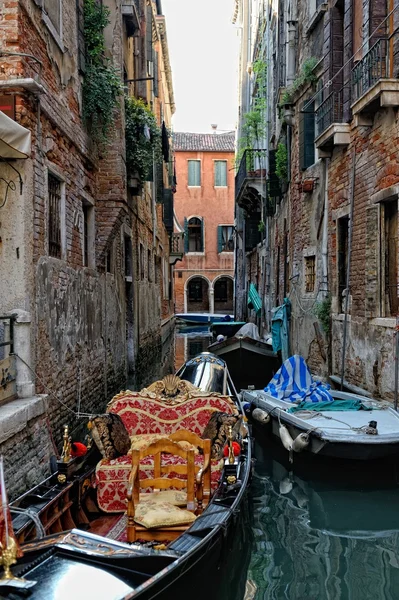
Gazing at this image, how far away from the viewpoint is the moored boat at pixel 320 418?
5816 mm

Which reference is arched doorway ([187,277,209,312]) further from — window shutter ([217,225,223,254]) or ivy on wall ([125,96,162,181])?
ivy on wall ([125,96,162,181])

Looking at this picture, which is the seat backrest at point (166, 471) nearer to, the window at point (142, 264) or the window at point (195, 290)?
the window at point (142, 264)

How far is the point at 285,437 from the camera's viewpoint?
668 cm

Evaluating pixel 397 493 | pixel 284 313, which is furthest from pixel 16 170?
pixel 284 313

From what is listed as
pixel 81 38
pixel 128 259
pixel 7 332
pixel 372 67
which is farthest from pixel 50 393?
pixel 128 259

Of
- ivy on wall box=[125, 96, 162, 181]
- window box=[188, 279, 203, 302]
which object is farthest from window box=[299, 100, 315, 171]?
window box=[188, 279, 203, 302]

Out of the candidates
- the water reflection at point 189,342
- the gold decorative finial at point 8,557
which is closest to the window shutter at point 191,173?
the water reflection at point 189,342

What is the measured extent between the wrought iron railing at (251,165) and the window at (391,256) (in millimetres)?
9158

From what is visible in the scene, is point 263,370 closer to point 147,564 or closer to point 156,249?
point 156,249

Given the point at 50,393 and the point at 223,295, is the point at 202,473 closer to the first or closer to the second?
the point at 50,393

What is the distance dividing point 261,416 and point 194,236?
93.1ft

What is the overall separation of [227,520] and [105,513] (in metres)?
1.24

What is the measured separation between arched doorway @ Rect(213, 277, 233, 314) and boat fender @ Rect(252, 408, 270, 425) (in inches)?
1085

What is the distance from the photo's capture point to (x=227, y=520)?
12.1 feet
